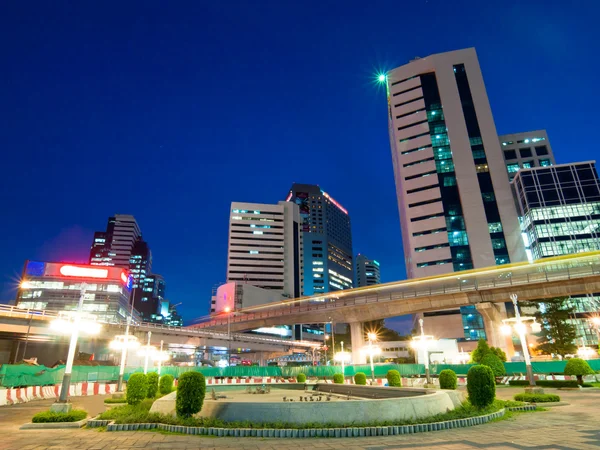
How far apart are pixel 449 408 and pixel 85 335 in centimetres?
5739

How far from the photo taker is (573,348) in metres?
58.9

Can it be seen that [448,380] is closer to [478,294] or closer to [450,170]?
[478,294]

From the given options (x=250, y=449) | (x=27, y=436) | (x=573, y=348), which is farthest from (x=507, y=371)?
(x=27, y=436)

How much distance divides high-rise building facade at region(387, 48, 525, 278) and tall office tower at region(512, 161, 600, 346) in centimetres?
421

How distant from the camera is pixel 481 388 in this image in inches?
616

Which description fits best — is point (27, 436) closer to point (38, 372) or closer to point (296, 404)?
point (296, 404)

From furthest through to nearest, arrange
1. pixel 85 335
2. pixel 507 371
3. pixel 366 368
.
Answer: pixel 85 335 < pixel 366 368 < pixel 507 371

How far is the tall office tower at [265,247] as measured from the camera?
17025 cm

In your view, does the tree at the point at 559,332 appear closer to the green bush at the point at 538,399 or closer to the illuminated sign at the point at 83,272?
the green bush at the point at 538,399

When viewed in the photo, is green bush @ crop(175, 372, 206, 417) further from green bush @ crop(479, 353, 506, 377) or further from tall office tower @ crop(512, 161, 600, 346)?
tall office tower @ crop(512, 161, 600, 346)

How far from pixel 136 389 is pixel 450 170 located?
3645 inches

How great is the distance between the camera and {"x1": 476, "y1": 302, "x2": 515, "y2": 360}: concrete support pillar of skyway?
2042 inches

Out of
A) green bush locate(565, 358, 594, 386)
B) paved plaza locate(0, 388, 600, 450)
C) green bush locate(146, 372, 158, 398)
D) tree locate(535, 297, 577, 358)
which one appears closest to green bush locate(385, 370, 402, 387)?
green bush locate(565, 358, 594, 386)

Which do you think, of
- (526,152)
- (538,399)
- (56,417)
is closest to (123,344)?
(56,417)
